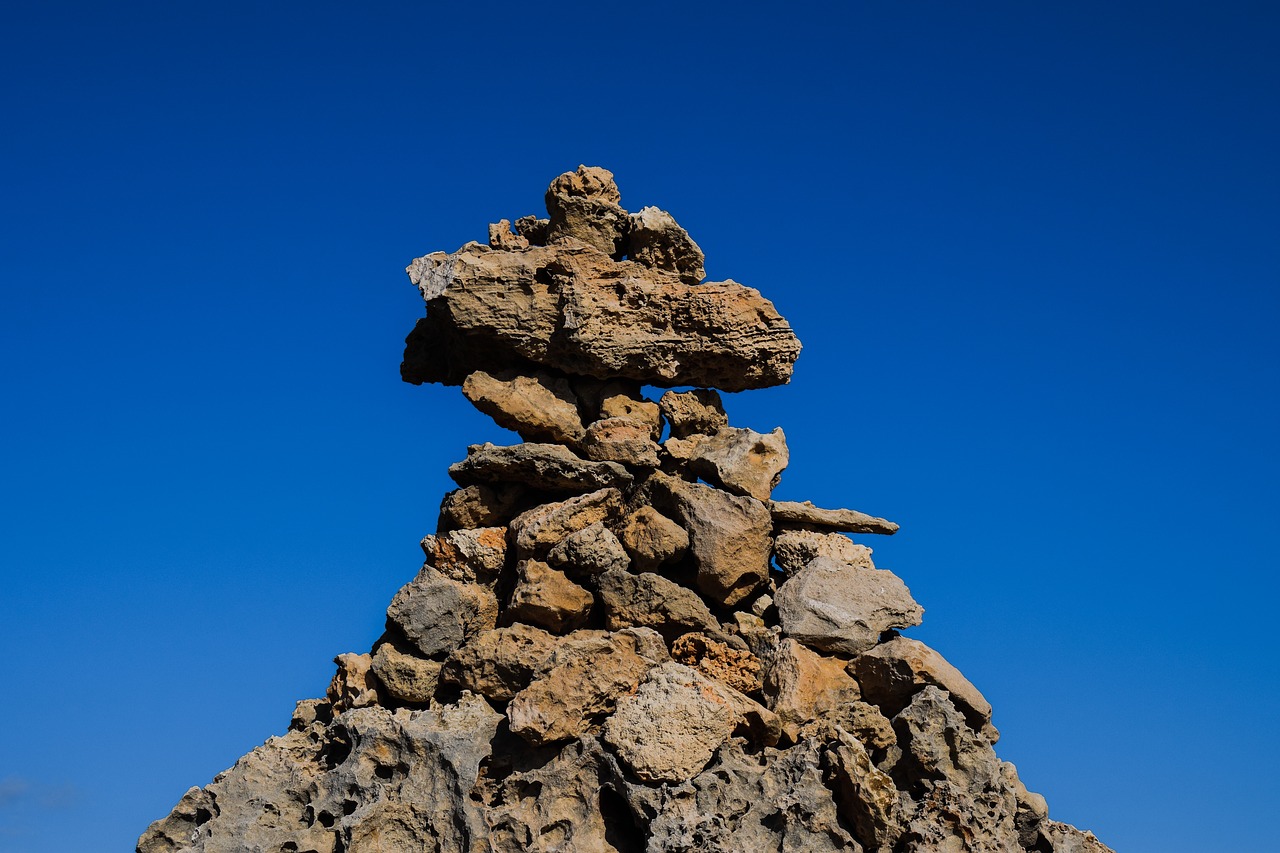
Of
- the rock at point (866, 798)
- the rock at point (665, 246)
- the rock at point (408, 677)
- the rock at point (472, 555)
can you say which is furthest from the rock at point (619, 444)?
the rock at point (866, 798)

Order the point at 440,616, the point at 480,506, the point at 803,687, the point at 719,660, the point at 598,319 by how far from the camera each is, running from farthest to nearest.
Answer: the point at 598,319 < the point at 480,506 < the point at 440,616 < the point at 719,660 < the point at 803,687

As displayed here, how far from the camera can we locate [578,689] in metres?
11.2

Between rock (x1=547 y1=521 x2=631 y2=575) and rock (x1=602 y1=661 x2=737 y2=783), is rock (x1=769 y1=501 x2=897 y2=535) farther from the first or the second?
rock (x1=602 y1=661 x2=737 y2=783)

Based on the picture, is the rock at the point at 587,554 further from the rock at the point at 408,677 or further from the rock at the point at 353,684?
the rock at the point at 353,684

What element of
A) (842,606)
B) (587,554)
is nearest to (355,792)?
(587,554)

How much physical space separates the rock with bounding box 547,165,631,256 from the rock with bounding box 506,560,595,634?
3377 mm

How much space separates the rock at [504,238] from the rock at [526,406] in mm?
1378

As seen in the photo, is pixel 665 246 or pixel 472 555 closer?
pixel 472 555

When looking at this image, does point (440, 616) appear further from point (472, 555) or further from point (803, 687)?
point (803, 687)

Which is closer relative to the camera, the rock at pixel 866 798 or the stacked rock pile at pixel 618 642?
the rock at pixel 866 798

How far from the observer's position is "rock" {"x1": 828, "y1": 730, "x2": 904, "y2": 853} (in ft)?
34.5

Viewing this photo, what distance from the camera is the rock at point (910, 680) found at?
11.7m

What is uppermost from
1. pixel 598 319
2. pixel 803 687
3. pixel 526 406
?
pixel 598 319

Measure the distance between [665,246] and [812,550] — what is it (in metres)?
3.21
